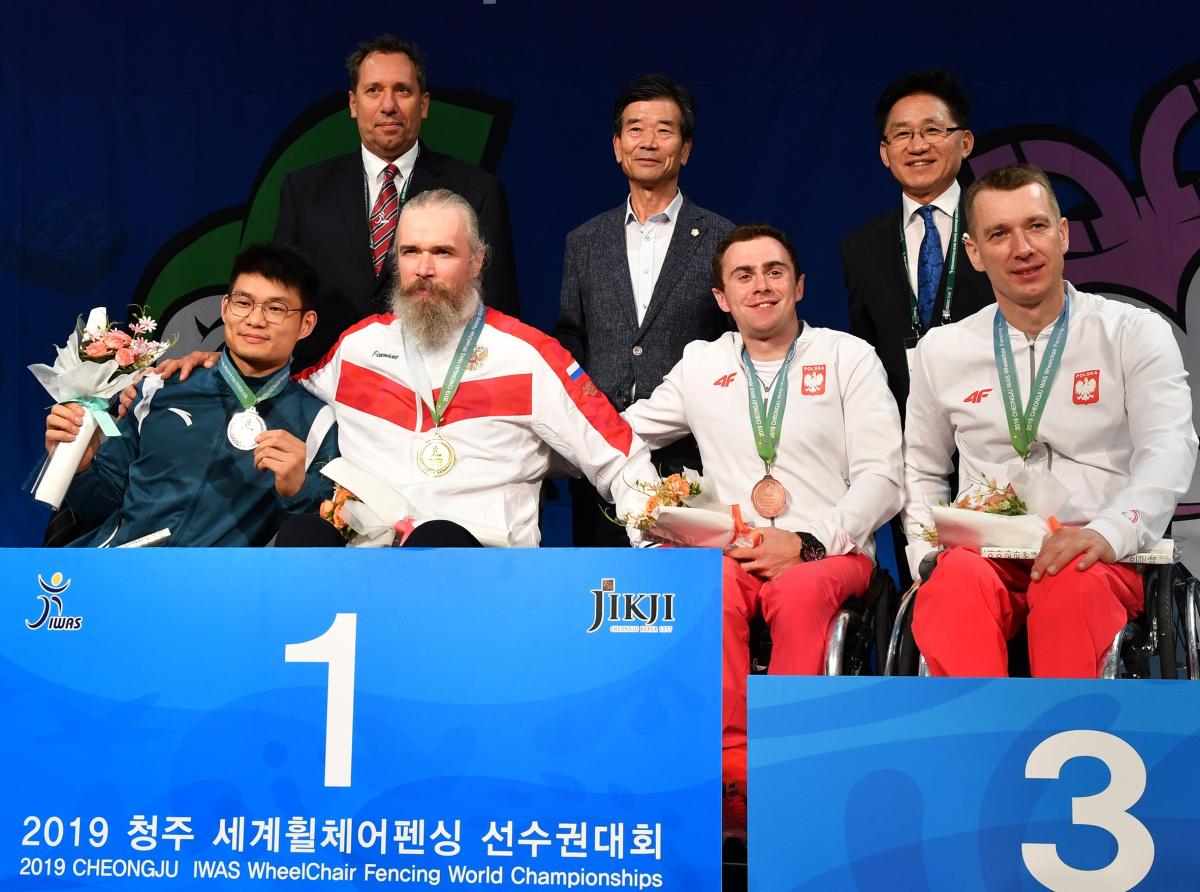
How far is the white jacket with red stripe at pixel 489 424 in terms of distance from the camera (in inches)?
148

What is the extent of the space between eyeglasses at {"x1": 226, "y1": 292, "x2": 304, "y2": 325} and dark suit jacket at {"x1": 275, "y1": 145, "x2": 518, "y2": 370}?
359 millimetres

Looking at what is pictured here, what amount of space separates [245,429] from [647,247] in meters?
→ 1.35

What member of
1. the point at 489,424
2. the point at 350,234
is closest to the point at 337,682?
the point at 489,424

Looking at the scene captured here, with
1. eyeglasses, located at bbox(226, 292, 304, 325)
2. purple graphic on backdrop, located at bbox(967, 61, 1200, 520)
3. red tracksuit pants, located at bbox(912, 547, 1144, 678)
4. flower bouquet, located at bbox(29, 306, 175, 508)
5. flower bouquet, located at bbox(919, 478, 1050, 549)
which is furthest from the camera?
purple graphic on backdrop, located at bbox(967, 61, 1200, 520)

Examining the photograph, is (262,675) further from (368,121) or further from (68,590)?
(368,121)

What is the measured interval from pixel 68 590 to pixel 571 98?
316 centimetres

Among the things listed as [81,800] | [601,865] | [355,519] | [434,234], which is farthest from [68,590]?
[434,234]

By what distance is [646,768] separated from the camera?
2.52 meters

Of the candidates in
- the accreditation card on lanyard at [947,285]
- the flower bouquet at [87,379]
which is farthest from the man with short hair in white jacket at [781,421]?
the flower bouquet at [87,379]

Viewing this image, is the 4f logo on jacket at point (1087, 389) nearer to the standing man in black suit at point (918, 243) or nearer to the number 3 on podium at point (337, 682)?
the standing man in black suit at point (918, 243)

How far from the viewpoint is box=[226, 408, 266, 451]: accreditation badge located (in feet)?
12.3

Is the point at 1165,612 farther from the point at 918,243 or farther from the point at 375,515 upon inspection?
the point at 375,515

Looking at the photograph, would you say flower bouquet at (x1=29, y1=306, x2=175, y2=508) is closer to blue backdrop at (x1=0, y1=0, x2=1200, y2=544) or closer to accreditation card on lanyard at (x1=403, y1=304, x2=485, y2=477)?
accreditation card on lanyard at (x1=403, y1=304, x2=485, y2=477)

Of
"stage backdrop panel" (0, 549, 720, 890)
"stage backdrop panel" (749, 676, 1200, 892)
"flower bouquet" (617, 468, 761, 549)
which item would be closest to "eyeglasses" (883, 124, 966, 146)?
"flower bouquet" (617, 468, 761, 549)
